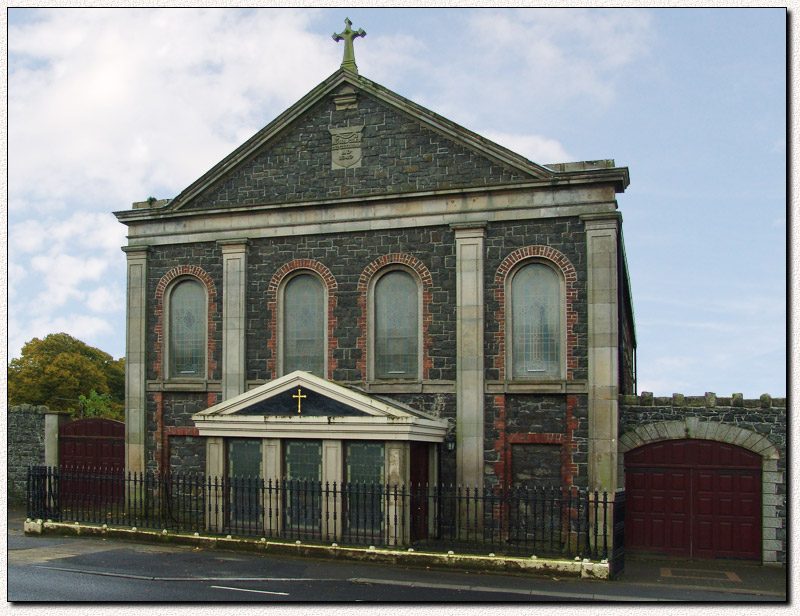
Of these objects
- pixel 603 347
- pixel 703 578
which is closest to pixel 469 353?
pixel 603 347

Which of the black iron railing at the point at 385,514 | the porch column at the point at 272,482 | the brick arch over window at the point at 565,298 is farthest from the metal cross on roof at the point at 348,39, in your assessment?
the black iron railing at the point at 385,514

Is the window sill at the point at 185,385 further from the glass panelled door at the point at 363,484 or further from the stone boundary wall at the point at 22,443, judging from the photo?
the stone boundary wall at the point at 22,443

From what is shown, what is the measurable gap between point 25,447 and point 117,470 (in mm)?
4154

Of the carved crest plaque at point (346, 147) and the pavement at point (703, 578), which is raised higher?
the carved crest plaque at point (346, 147)

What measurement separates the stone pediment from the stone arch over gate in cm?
413

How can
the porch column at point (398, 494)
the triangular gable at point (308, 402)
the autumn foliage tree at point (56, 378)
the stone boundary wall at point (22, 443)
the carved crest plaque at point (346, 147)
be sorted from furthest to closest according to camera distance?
the autumn foliage tree at point (56, 378) < the stone boundary wall at point (22, 443) < the carved crest plaque at point (346, 147) < the triangular gable at point (308, 402) < the porch column at point (398, 494)

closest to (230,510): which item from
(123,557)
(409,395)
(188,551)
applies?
(188,551)

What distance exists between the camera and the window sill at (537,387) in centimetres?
1877

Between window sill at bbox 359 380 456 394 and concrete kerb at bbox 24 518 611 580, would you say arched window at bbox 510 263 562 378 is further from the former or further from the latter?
concrete kerb at bbox 24 518 611 580

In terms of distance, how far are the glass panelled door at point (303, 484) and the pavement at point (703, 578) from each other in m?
1.95

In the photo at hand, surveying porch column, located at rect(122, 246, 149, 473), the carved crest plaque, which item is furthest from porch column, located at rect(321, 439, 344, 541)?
the carved crest plaque

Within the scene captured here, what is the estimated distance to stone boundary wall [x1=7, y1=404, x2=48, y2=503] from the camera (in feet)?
85.0

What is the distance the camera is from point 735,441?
18578 mm

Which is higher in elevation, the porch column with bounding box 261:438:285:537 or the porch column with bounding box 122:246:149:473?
the porch column with bounding box 122:246:149:473
